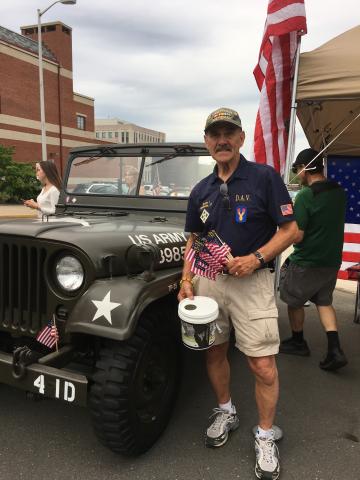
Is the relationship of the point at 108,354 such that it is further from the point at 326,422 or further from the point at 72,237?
the point at 326,422

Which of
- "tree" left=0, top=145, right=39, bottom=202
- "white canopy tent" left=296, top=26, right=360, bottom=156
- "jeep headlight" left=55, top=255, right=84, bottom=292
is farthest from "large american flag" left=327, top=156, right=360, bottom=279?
"tree" left=0, top=145, right=39, bottom=202

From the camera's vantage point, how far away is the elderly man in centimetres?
203

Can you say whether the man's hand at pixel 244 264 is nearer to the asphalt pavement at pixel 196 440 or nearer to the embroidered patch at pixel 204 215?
the embroidered patch at pixel 204 215

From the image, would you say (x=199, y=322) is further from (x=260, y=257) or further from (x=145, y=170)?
(x=145, y=170)

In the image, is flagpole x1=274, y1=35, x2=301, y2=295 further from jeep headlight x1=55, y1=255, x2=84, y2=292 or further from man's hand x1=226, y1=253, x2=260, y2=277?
jeep headlight x1=55, y1=255, x2=84, y2=292

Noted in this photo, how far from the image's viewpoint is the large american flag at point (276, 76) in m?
2.98

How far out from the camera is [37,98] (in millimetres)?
27516

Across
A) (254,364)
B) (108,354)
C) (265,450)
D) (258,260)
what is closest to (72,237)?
(108,354)

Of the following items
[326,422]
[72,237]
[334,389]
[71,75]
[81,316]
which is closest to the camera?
[81,316]

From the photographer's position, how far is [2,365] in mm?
2037

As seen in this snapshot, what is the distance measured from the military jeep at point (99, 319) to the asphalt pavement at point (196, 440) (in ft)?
0.58

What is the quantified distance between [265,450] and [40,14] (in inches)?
707

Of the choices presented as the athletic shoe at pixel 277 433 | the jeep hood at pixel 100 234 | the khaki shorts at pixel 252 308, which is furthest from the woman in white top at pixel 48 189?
the athletic shoe at pixel 277 433

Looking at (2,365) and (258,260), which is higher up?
(258,260)
